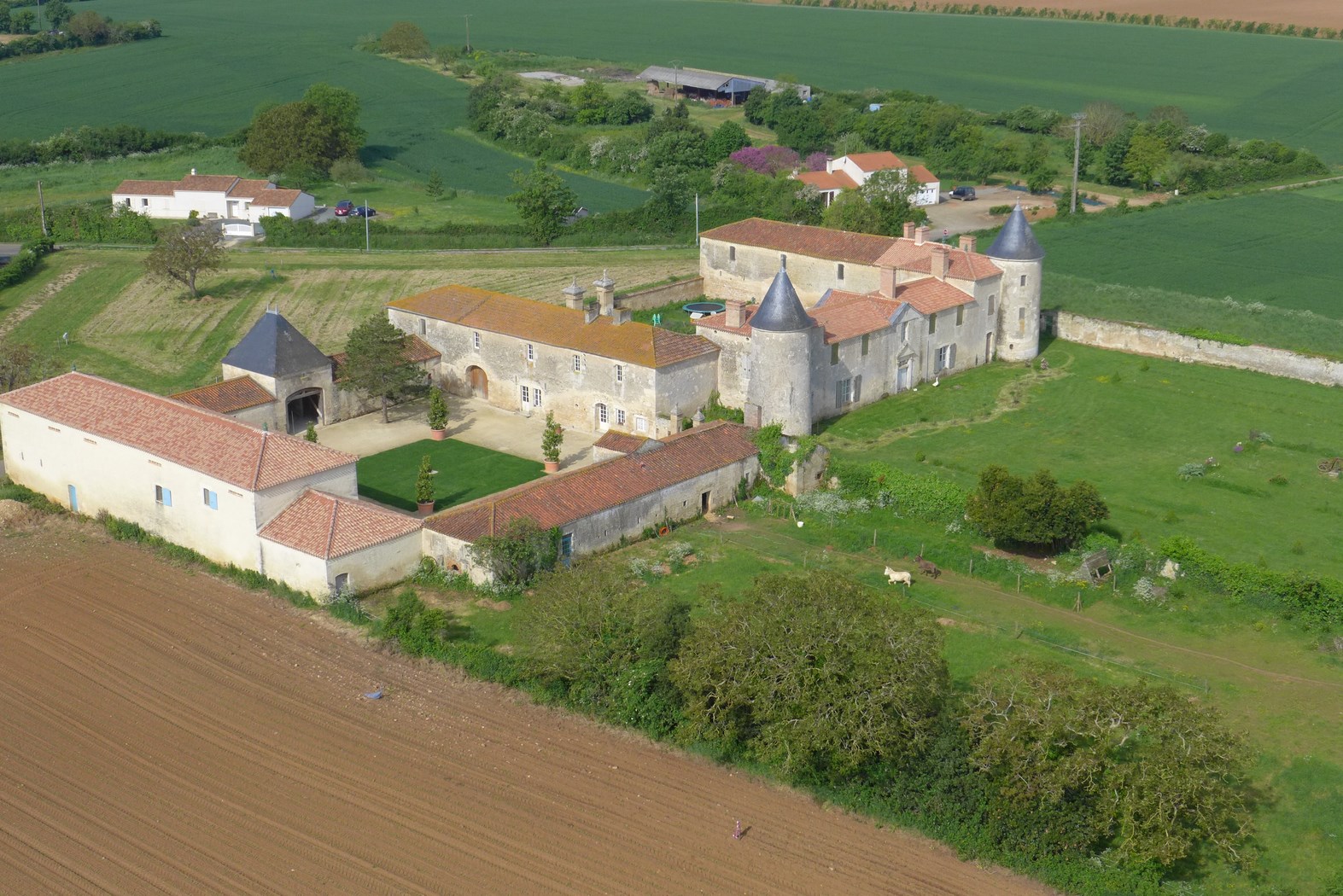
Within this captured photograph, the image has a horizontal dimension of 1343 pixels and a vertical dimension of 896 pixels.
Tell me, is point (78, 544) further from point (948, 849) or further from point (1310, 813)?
point (1310, 813)

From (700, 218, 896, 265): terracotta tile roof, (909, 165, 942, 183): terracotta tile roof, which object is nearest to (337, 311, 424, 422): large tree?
(700, 218, 896, 265): terracotta tile roof

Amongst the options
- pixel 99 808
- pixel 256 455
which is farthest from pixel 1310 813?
pixel 256 455

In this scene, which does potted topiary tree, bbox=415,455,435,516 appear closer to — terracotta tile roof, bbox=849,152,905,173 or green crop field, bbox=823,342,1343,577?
green crop field, bbox=823,342,1343,577

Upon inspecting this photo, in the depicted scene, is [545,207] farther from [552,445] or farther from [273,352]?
[552,445]

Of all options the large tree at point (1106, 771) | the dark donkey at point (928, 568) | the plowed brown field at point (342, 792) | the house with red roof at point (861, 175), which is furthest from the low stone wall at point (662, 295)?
the large tree at point (1106, 771)

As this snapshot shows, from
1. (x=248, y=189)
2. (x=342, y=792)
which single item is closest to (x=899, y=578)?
(x=342, y=792)

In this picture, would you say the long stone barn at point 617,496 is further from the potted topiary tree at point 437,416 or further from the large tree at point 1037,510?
the large tree at point 1037,510
